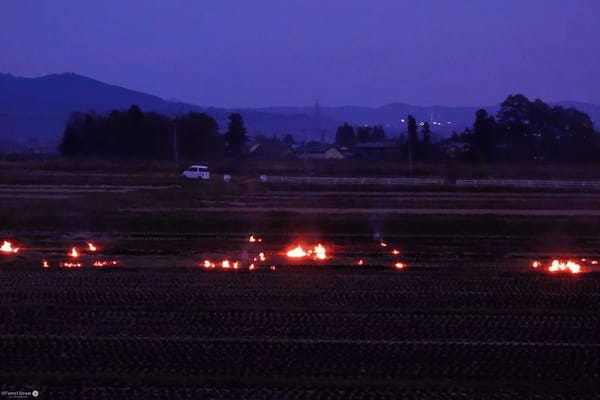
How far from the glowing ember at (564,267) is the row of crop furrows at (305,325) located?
3.53 m

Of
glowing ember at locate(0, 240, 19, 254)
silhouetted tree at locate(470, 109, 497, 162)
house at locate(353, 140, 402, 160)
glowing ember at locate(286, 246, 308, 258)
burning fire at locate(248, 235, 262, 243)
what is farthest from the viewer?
house at locate(353, 140, 402, 160)

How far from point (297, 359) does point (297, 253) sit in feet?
22.9

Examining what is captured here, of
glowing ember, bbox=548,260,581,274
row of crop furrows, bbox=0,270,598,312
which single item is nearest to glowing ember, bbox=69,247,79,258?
row of crop furrows, bbox=0,270,598,312

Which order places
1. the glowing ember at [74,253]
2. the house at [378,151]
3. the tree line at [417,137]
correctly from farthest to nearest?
the house at [378,151] → the tree line at [417,137] → the glowing ember at [74,253]

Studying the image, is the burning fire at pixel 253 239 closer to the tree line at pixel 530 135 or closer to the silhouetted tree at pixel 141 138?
the tree line at pixel 530 135

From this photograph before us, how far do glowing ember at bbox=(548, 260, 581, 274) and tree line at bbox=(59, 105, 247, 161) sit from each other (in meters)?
35.2

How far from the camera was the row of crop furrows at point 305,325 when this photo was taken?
8.27m

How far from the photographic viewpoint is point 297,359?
7363mm

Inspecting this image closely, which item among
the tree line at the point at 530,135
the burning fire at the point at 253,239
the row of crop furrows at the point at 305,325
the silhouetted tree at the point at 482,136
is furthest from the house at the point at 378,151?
the row of crop furrows at the point at 305,325

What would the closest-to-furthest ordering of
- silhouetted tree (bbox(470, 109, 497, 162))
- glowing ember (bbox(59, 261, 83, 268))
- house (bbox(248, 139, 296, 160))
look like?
glowing ember (bbox(59, 261, 83, 268)), silhouetted tree (bbox(470, 109, 497, 162)), house (bbox(248, 139, 296, 160))

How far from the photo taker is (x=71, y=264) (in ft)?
42.5

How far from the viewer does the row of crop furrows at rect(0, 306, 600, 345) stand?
8273 mm

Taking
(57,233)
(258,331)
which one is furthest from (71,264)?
(258,331)

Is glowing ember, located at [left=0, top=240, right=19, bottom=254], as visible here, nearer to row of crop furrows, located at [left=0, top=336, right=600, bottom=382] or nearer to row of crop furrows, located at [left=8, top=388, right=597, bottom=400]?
row of crop furrows, located at [left=0, top=336, right=600, bottom=382]
